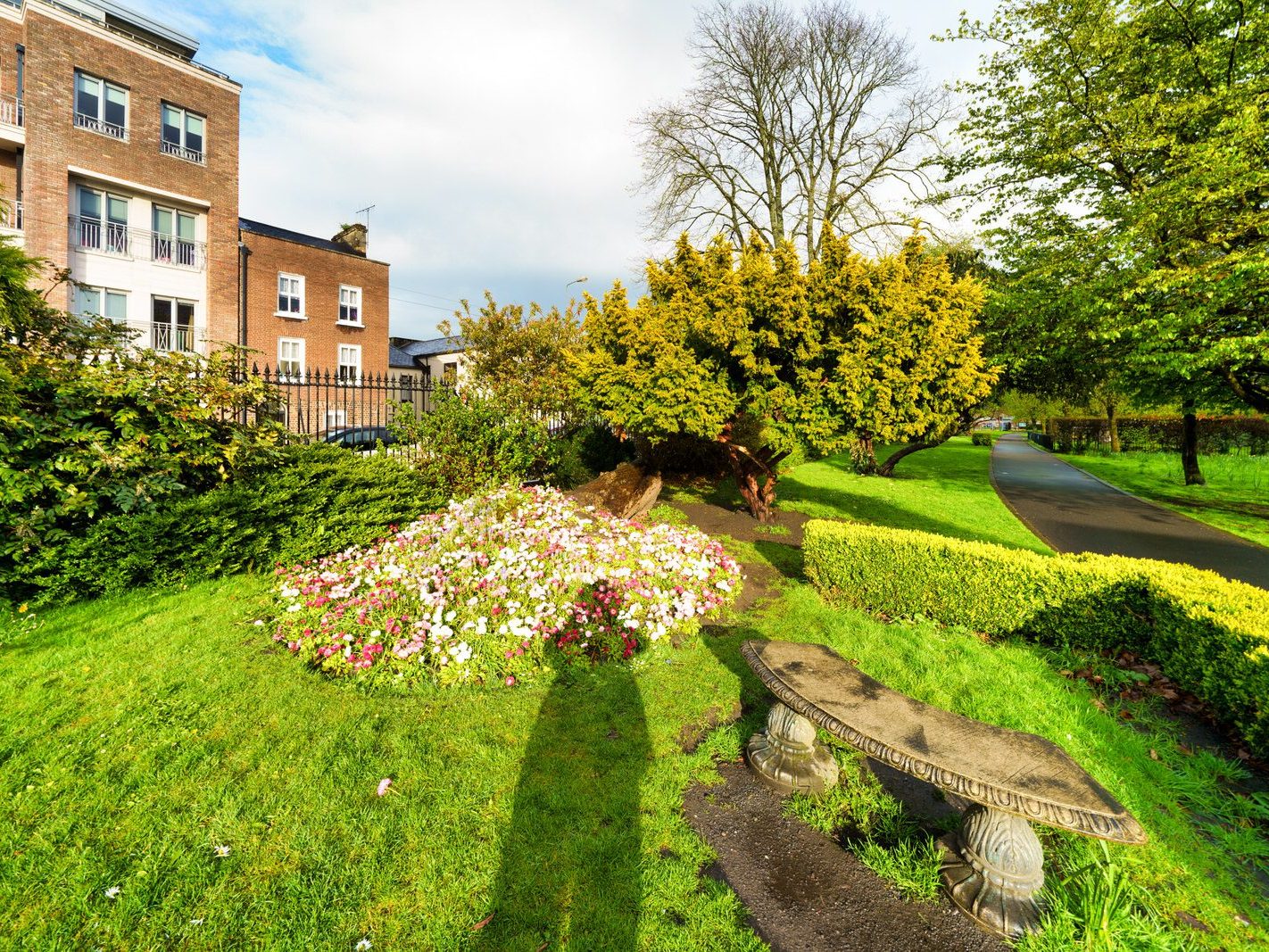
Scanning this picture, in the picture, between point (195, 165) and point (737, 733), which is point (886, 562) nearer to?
point (737, 733)

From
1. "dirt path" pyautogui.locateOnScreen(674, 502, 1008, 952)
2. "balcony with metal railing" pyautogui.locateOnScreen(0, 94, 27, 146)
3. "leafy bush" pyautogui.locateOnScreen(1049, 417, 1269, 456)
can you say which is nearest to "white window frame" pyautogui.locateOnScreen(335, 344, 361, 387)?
"balcony with metal railing" pyautogui.locateOnScreen(0, 94, 27, 146)

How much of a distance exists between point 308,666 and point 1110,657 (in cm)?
859

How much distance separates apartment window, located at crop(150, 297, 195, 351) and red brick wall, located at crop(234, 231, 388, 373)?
158 cm

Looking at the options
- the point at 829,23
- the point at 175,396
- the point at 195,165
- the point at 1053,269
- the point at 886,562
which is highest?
the point at 829,23

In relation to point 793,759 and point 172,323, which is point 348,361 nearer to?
point 172,323

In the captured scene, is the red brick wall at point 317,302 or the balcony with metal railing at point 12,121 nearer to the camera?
the balcony with metal railing at point 12,121

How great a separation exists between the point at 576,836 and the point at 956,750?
2295 mm

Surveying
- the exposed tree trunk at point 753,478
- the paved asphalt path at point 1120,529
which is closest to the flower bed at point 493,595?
the exposed tree trunk at point 753,478

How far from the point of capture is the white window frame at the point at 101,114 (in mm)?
17188

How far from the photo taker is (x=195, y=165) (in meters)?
19.6

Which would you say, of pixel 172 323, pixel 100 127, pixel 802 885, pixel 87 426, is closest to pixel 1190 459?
pixel 802 885

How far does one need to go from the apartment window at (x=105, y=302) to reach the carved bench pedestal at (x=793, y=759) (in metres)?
24.8

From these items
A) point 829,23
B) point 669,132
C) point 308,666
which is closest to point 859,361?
point 308,666

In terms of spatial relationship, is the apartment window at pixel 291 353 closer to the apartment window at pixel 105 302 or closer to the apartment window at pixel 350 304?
the apartment window at pixel 350 304
